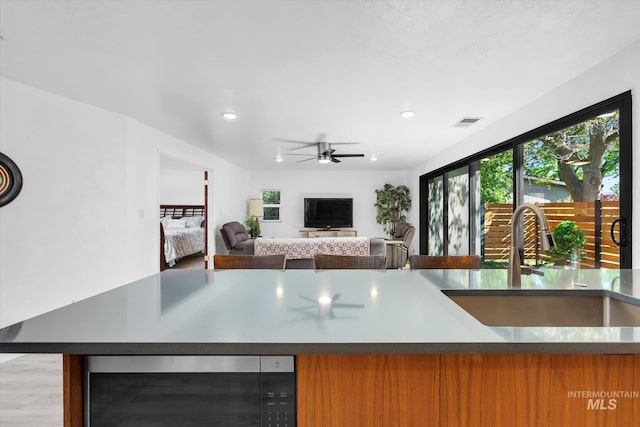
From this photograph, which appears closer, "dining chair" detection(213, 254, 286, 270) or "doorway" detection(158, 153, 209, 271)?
"dining chair" detection(213, 254, 286, 270)

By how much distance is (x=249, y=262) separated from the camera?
2174mm

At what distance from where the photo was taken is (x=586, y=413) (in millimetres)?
819

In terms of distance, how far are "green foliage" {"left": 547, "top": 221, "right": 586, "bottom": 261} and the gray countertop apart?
1.56 meters

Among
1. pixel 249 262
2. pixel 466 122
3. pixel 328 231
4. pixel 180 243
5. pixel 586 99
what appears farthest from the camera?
pixel 328 231

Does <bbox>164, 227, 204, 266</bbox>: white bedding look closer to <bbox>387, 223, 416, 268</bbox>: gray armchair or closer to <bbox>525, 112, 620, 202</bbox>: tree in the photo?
<bbox>387, 223, 416, 268</bbox>: gray armchair

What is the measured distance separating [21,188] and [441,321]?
341 centimetres

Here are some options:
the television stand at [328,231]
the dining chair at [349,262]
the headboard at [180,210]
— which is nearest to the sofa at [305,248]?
the dining chair at [349,262]

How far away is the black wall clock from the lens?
2678 millimetres

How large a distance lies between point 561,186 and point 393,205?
18.5 ft

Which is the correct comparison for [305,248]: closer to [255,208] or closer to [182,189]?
[255,208]

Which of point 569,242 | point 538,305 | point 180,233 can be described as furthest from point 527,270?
point 180,233

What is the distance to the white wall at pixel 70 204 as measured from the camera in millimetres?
2775

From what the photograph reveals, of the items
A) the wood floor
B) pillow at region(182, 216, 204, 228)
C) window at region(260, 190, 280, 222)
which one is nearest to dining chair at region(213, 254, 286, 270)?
the wood floor

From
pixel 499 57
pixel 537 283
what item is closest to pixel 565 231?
pixel 499 57
